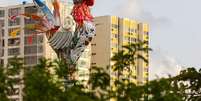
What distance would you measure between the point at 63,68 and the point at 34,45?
120 meters

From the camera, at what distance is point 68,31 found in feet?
431

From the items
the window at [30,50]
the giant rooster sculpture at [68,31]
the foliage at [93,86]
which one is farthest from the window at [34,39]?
the foliage at [93,86]

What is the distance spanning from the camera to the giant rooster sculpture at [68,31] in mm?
123188

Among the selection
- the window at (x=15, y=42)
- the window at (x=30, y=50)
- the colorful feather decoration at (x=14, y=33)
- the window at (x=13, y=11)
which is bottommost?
the window at (x=30, y=50)

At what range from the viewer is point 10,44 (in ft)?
516

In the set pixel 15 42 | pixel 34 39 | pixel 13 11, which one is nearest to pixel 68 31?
pixel 34 39

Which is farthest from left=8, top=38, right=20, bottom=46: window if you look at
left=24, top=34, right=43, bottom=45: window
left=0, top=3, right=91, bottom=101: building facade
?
left=24, top=34, right=43, bottom=45: window

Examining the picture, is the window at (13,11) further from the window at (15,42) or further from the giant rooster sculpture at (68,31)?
the giant rooster sculpture at (68,31)

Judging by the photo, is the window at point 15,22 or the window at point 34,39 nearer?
the window at point 34,39

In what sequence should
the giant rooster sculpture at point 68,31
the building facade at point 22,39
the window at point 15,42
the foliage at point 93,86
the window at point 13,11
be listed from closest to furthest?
the foliage at point 93,86, the giant rooster sculpture at point 68,31, the building facade at point 22,39, the window at point 13,11, the window at point 15,42

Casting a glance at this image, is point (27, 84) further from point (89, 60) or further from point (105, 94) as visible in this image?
point (89, 60)

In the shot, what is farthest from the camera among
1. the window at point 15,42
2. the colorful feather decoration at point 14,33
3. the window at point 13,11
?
the window at point 15,42

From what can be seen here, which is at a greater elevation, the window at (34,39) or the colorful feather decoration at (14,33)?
the colorful feather decoration at (14,33)

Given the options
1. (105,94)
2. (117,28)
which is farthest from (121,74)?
(117,28)
